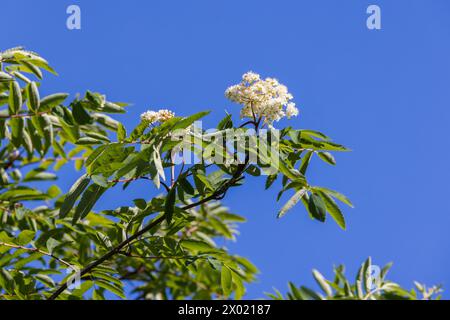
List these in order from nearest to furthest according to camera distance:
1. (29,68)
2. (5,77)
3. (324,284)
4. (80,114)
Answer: (80,114) → (5,77) → (29,68) → (324,284)

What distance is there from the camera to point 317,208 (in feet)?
8.53

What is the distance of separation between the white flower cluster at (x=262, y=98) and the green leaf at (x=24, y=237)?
1.18 meters

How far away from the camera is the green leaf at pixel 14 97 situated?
3.31 meters

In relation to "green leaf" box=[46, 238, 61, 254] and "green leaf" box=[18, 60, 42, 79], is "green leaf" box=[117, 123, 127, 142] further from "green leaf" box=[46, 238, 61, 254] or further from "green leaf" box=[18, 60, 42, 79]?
"green leaf" box=[18, 60, 42, 79]

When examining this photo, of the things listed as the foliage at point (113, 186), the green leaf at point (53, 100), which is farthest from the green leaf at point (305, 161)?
the green leaf at point (53, 100)

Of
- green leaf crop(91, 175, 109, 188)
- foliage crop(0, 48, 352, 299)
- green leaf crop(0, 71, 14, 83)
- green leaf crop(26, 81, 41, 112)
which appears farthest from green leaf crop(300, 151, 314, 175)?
green leaf crop(0, 71, 14, 83)

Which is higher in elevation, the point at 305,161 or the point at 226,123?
the point at 226,123

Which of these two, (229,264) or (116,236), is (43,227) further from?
(229,264)

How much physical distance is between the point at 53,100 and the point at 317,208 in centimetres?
154

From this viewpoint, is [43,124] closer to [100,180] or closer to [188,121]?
[100,180]

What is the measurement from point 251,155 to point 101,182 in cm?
58

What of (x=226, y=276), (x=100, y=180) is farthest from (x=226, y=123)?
(x=226, y=276)

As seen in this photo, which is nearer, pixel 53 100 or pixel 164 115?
pixel 164 115

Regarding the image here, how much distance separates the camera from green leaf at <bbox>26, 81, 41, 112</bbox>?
3367mm
